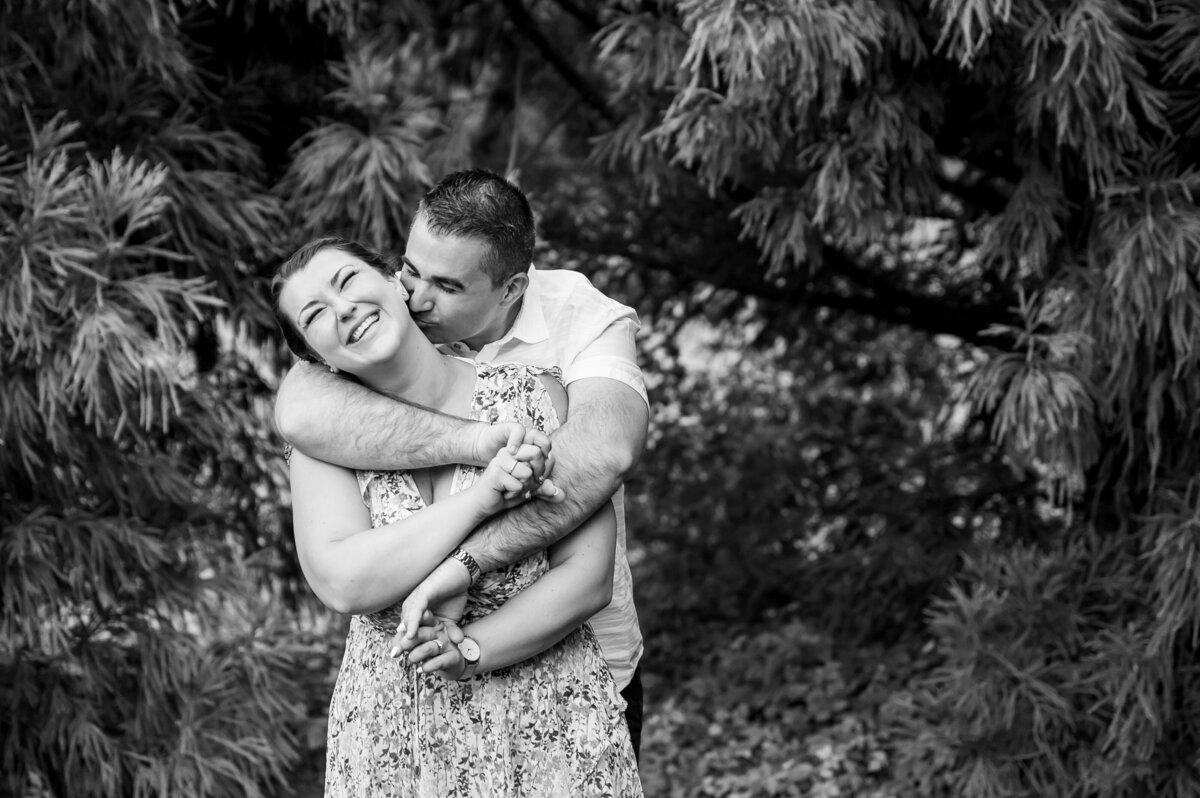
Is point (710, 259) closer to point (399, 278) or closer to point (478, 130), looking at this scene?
point (478, 130)

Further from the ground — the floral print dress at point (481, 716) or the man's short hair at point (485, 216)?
the man's short hair at point (485, 216)

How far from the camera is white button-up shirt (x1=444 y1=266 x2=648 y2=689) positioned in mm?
1857

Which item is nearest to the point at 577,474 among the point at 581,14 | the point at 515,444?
the point at 515,444

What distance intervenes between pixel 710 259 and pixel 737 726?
132 cm

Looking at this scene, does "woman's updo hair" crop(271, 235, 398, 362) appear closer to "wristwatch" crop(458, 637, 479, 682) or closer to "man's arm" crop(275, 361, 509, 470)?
"man's arm" crop(275, 361, 509, 470)

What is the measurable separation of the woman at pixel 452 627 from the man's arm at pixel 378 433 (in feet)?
0.12

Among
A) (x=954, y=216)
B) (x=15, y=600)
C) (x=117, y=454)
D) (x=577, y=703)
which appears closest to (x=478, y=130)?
(x=954, y=216)

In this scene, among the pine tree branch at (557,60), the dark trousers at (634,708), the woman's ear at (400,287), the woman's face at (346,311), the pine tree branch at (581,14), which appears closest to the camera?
the woman's face at (346,311)

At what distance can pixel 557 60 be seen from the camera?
3.59 metres

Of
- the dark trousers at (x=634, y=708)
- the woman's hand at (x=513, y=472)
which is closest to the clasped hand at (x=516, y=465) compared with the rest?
the woman's hand at (x=513, y=472)

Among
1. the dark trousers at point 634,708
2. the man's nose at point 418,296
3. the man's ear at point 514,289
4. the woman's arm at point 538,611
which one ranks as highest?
the man's nose at point 418,296

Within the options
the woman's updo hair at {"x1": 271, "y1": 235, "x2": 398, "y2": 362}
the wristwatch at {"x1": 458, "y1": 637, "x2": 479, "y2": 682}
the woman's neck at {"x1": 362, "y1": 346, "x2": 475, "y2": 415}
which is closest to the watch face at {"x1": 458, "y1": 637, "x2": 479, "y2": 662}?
the wristwatch at {"x1": 458, "y1": 637, "x2": 479, "y2": 682}

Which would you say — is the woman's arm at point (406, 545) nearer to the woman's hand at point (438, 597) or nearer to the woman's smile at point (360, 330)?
the woman's hand at point (438, 597)

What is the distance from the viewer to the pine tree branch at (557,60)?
3.52 m
